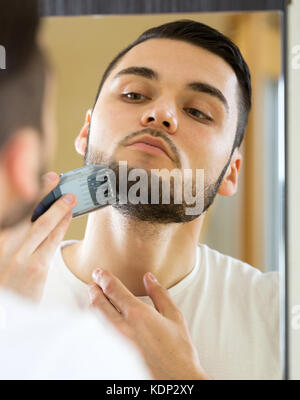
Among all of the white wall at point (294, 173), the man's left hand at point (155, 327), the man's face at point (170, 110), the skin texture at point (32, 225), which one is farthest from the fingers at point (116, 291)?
the white wall at point (294, 173)

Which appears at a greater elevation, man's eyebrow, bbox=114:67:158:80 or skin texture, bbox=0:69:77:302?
man's eyebrow, bbox=114:67:158:80

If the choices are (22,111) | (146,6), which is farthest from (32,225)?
(146,6)

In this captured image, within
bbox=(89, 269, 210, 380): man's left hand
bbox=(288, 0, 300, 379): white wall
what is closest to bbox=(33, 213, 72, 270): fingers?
bbox=(89, 269, 210, 380): man's left hand

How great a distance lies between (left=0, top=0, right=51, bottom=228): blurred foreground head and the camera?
86 centimetres

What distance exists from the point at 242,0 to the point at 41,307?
29.9 inches

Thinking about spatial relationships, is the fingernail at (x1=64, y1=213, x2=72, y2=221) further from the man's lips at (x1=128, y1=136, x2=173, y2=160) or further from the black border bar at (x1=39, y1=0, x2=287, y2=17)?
the black border bar at (x1=39, y1=0, x2=287, y2=17)

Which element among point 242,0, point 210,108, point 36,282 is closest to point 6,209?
point 36,282

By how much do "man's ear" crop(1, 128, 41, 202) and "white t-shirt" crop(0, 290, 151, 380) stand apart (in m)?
0.21

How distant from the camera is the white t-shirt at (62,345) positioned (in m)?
0.83

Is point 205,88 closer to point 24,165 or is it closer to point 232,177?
point 232,177

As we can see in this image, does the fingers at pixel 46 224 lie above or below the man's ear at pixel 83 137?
below

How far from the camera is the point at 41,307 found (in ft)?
2.77

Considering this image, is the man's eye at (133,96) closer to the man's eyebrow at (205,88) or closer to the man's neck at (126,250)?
the man's eyebrow at (205,88)

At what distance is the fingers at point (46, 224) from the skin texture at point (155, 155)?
0.18 feet
